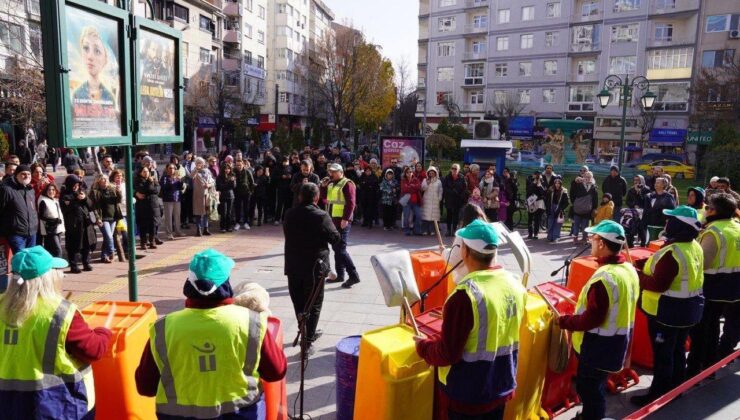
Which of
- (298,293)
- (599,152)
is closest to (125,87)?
(298,293)

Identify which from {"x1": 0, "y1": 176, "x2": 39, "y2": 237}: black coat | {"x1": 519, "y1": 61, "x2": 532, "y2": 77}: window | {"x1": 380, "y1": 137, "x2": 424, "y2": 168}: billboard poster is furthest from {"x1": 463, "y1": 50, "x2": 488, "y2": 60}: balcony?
{"x1": 0, "y1": 176, "x2": 39, "y2": 237}: black coat

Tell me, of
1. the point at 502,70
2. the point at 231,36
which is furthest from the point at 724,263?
the point at 502,70

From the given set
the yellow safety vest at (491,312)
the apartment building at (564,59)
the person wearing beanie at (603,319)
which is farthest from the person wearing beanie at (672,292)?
the apartment building at (564,59)

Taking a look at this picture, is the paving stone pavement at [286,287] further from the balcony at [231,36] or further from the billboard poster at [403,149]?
the balcony at [231,36]

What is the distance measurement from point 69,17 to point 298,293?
354 centimetres

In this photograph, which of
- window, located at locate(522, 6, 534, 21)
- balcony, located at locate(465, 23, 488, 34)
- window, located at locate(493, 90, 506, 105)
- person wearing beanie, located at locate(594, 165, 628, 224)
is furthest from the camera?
balcony, located at locate(465, 23, 488, 34)

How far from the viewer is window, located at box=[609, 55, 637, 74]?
4838 centimetres

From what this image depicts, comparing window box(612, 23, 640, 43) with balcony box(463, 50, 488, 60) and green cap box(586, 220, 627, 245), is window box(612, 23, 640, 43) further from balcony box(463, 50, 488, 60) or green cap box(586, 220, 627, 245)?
green cap box(586, 220, 627, 245)

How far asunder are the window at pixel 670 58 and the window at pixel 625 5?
14.1 ft

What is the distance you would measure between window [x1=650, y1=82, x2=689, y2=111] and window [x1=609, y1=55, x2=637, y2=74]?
250cm

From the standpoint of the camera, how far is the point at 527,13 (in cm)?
5281

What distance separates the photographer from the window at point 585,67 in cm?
5075

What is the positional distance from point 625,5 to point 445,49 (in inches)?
725

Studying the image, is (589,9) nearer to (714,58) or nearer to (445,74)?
(714,58)
